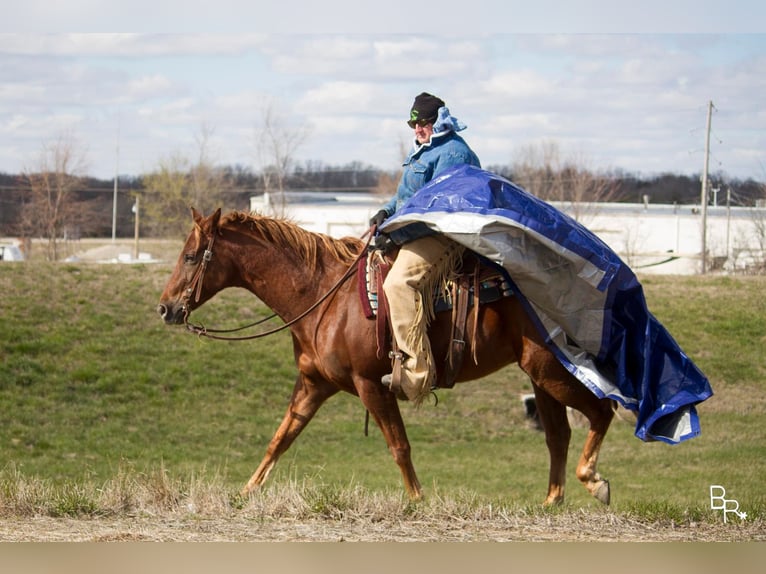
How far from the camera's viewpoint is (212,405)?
548 inches

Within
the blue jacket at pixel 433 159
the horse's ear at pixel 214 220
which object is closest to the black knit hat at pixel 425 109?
the blue jacket at pixel 433 159

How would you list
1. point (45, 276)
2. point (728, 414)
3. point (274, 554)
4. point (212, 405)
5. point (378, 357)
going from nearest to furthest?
point (274, 554), point (378, 357), point (728, 414), point (212, 405), point (45, 276)

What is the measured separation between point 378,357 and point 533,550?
171cm

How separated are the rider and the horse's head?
3.99ft

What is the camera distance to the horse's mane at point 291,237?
274 inches

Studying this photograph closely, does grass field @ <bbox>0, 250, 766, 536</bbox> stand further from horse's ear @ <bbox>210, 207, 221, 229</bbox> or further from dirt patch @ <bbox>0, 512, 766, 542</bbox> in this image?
horse's ear @ <bbox>210, 207, 221, 229</bbox>

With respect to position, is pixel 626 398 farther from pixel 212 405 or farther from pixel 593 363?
pixel 212 405

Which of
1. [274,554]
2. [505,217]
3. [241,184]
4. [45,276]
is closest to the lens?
[274,554]

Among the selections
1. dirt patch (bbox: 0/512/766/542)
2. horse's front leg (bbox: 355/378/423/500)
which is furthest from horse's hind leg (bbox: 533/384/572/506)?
horse's front leg (bbox: 355/378/423/500)

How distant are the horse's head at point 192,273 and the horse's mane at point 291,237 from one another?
15cm

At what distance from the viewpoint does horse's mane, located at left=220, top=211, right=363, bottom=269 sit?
6957mm

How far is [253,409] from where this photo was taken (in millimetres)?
14000

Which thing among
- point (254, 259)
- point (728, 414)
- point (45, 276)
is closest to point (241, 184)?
point (45, 276)

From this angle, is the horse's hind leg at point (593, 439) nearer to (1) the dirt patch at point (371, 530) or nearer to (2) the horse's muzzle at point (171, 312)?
(1) the dirt patch at point (371, 530)
